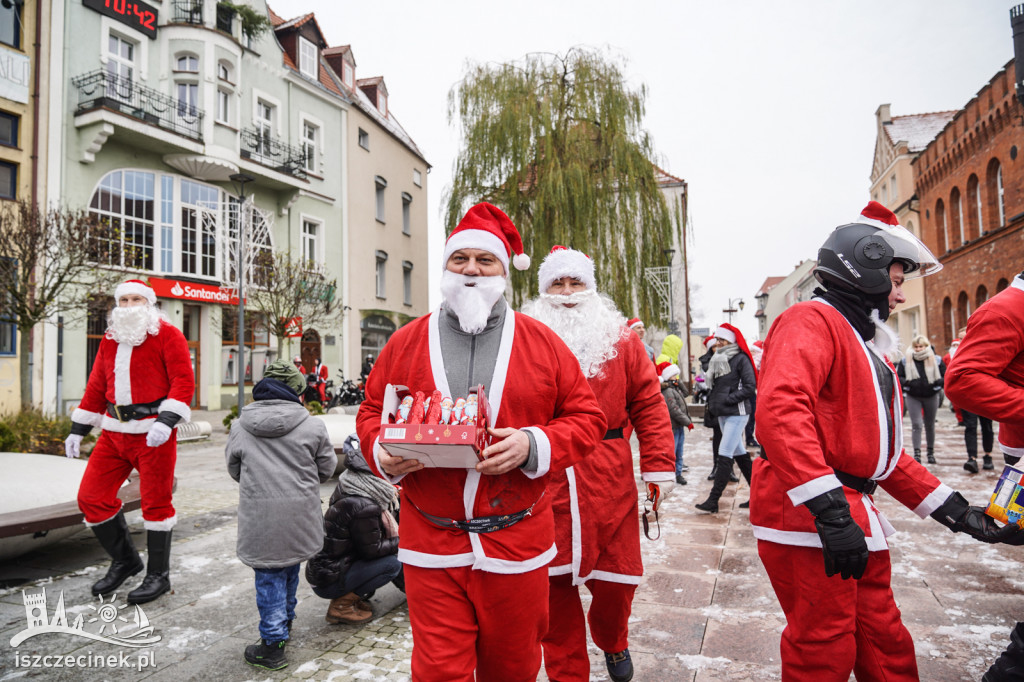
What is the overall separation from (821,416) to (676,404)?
590 centimetres

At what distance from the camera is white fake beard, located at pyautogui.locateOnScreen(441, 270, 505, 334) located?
2234mm

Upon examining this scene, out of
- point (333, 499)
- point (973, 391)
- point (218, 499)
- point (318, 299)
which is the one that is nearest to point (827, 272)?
point (973, 391)

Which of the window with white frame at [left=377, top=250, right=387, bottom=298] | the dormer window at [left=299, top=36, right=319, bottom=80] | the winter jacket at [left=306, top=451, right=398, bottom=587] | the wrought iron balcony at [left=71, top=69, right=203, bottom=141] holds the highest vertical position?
the dormer window at [left=299, top=36, right=319, bottom=80]

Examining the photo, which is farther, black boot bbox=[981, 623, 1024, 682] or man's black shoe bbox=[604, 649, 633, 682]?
man's black shoe bbox=[604, 649, 633, 682]

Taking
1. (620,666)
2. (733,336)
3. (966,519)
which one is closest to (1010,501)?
(966,519)

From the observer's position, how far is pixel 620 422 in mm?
3135

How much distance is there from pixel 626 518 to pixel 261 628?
6.53ft

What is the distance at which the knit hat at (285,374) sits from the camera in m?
3.75

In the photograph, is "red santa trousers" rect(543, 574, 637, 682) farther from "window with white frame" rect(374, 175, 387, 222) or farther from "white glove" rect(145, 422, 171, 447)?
"window with white frame" rect(374, 175, 387, 222)

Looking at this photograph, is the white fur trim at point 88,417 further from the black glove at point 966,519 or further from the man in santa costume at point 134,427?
the black glove at point 966,519

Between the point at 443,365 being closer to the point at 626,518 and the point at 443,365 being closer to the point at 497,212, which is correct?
the point at 497,212

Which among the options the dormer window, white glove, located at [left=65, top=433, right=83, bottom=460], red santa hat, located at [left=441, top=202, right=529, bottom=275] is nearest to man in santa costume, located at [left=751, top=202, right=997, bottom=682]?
red santa hat, located at [left=441, top=202, right=529, bottom=275]

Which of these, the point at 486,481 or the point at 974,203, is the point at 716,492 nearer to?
the point at 486,481

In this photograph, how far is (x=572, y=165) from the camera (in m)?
16.4
